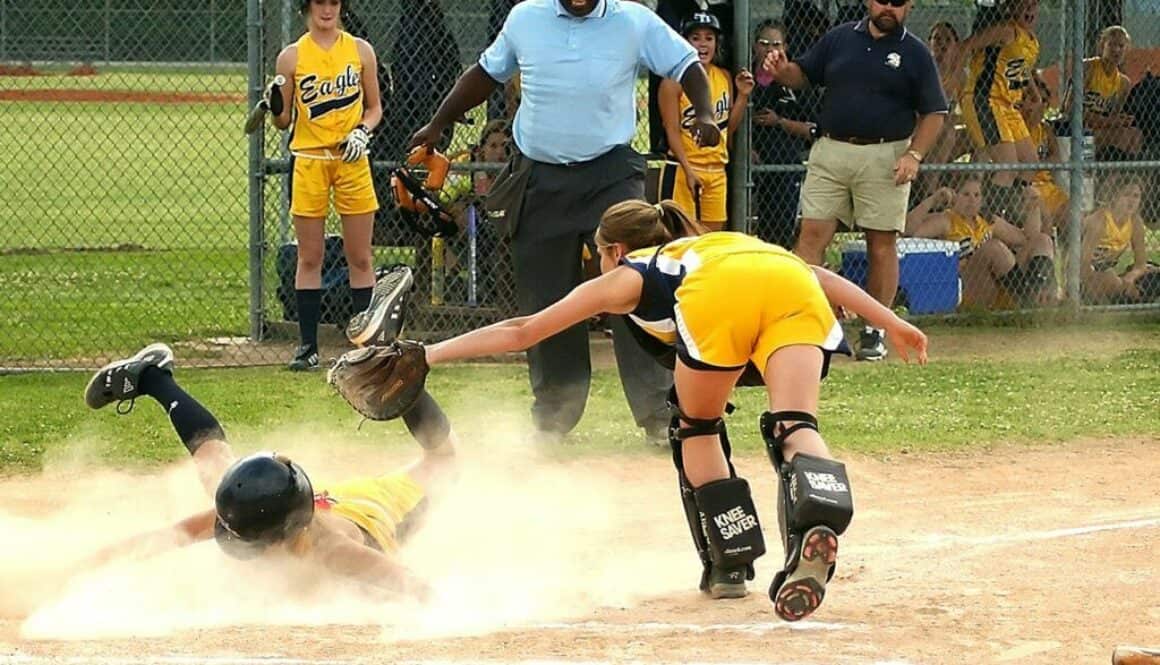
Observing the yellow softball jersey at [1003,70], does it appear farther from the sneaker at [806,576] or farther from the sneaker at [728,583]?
the sneaker at [806,576]

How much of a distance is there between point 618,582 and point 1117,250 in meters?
7.55

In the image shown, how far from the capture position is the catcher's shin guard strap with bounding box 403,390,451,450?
6.65 m

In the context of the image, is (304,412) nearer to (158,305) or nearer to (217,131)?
(158,305)

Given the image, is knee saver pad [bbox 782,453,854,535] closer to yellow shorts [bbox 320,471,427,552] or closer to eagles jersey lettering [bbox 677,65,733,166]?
yellow shorts [bbox 320,471,427,552]

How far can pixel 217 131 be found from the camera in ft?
85.7

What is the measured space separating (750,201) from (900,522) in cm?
457

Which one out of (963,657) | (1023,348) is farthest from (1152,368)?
(963,657)

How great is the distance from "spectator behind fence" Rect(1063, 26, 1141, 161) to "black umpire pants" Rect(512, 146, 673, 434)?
571cm

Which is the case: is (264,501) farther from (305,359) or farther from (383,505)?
(305,359)

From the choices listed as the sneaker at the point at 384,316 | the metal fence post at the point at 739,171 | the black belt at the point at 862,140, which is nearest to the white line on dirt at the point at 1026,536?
the sneaker at the point at 384,316

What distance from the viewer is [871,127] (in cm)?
1040

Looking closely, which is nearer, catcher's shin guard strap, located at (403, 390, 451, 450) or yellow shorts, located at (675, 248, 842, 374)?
yellow shorts, located at (675, 248, 842, 374)

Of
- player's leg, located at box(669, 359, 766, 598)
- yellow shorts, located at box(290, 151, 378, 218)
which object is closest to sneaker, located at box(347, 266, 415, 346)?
player's leg, located at box(669, 359, 766, 598)

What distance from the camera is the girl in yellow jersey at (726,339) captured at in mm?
5520
